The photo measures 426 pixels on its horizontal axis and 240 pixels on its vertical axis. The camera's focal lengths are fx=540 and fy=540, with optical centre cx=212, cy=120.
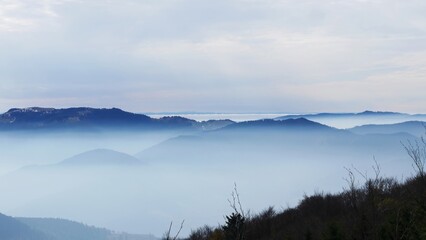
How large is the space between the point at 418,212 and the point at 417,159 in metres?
2.41

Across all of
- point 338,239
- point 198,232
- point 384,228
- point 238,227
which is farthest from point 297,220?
point 238,227

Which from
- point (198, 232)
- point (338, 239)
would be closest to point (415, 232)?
point (338, 239)

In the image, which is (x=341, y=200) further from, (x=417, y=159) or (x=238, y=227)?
(x=238, y=227)

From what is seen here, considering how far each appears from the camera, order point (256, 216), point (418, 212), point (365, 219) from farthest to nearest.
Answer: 1. point (256, 216)
2. point (418, 212)
3. point (365, 219)

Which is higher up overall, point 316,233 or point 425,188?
point 425,188

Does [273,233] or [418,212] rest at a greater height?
[418,212]

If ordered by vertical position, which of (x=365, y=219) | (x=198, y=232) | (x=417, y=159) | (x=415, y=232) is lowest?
(x=198, y=232)

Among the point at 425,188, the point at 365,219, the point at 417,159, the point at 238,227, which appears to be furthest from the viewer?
the point at 425,188

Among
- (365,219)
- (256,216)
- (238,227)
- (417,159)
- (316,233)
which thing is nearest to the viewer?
(238,227)

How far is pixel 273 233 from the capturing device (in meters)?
37.6

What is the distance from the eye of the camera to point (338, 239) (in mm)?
18609

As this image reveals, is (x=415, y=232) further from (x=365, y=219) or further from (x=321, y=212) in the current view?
(x=321, y=212)

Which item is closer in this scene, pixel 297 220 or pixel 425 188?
pixel 425 188

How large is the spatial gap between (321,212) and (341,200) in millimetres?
1673
